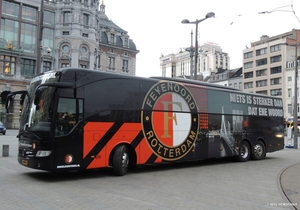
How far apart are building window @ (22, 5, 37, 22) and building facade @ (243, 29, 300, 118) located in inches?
1984

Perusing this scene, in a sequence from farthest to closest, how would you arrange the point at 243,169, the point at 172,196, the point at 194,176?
the point at 243,169 → the point at 194,176 → the point at 172,196

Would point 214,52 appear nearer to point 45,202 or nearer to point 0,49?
point 0,49

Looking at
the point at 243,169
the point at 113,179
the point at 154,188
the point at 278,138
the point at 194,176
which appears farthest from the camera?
the point at 278,138

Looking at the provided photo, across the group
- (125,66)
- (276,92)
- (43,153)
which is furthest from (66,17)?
(43,153)

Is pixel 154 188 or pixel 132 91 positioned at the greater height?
pixel 132 91

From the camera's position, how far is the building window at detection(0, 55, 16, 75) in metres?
53.1

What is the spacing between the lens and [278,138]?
64.6 feet

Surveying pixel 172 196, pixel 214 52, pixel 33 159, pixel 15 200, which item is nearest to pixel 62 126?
pixel 33 159

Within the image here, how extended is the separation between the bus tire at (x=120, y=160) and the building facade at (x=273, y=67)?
67.6m

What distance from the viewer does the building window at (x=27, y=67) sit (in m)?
55.2

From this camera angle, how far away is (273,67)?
8088cm

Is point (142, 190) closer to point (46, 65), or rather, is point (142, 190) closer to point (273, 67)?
point (46, 65)

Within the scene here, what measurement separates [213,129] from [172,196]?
24.3ft

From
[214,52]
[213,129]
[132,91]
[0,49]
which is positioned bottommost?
[213,129]
